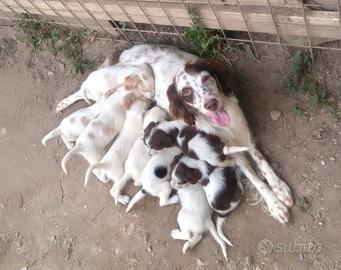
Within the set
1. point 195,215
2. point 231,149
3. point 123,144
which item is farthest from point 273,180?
point 123,144

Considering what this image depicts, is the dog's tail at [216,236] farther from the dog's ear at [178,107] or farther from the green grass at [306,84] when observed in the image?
the green grass at [306,84]

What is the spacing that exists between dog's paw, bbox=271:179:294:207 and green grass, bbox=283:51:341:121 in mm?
578

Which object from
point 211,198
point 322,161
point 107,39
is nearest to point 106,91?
point 107,39

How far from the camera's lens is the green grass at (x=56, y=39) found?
15.4 feet

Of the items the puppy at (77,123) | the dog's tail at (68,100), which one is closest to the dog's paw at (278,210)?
the puppy at (77,123)

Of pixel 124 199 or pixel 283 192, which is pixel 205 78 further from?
pixel 124 199

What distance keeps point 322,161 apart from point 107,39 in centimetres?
207

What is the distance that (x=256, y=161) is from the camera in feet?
12.3

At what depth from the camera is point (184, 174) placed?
11.6ft

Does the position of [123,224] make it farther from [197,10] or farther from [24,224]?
[197,10]

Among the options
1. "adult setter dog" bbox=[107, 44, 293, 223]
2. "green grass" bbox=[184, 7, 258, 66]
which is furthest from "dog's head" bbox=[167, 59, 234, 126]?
"green grass" bbox=[184, 7, 258, 66]

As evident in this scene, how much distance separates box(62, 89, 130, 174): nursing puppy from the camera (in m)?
3.90

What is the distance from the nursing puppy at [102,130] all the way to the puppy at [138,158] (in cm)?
21

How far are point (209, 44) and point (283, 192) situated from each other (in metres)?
1.22
